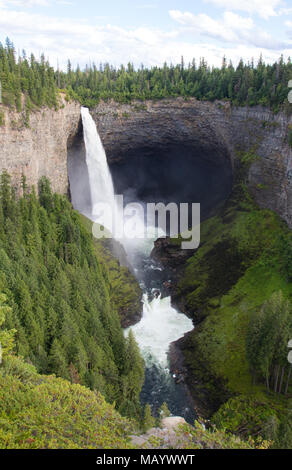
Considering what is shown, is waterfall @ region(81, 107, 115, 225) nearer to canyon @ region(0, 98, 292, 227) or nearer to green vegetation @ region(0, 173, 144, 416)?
canyon @ region(0, 98, 292, 227)

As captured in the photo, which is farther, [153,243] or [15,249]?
[153,243]

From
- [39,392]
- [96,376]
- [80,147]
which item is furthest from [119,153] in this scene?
[39,392]

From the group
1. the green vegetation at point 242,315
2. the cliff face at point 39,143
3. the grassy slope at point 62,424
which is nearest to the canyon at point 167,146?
the cliff face at point 39,143

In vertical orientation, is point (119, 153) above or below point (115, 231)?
above

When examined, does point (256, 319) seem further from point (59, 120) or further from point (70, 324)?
point (59, 120)

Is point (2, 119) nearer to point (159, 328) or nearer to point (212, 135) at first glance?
point (159, 328)

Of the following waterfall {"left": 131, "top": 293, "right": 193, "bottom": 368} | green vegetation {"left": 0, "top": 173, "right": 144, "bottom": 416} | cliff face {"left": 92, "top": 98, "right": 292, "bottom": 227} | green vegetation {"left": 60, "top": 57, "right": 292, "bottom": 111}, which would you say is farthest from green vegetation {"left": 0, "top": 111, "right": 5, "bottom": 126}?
waterfall {"left": 131, "top": 293, "right": 193, "bottom": 368}
